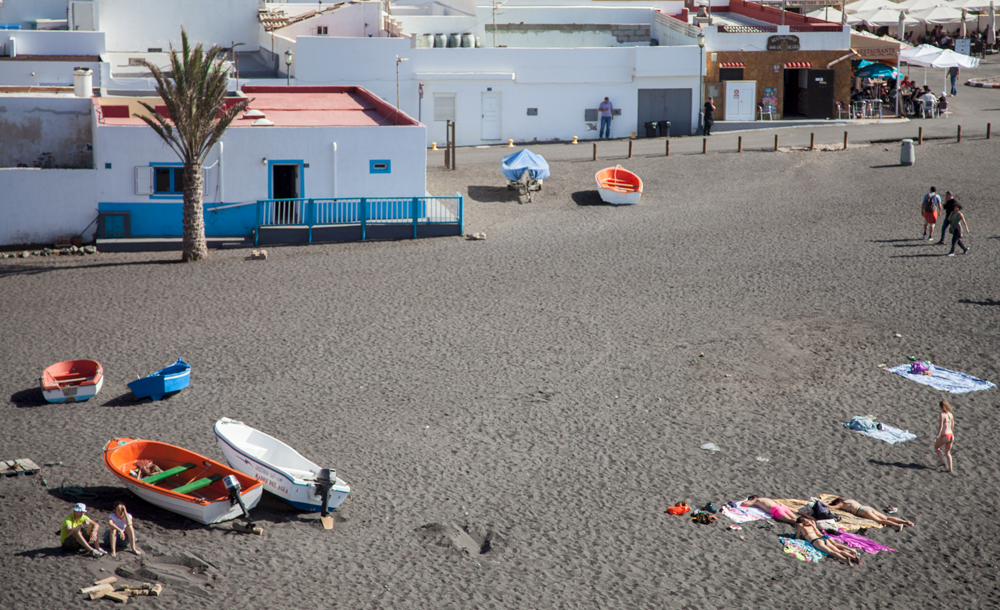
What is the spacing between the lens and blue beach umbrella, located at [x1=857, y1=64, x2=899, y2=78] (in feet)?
127

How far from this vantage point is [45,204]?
2483 cm

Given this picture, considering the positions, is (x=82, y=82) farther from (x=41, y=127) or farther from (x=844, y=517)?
(x=844, y=517)

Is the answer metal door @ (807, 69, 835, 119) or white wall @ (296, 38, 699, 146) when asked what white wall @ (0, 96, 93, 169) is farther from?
metal door @ (807, 69, 835, 119)

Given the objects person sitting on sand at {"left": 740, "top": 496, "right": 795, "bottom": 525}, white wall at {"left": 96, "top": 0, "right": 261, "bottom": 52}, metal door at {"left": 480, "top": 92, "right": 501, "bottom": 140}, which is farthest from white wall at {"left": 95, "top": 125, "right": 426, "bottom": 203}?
person sitting on sand at {"left": 740, "top": 496, "right": 795, "bottom": 525}

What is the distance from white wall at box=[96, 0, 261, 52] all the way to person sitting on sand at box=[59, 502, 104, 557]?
30510 mm

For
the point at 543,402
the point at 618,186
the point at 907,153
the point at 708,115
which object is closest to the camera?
the point at 543,402

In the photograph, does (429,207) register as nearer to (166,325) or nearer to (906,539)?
(166,325)

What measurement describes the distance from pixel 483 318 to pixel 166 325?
652cm

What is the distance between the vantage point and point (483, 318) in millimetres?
19031

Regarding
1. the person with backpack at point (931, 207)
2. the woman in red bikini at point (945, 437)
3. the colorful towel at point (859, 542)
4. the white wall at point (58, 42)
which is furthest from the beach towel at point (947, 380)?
the white wall at point (58, 42)

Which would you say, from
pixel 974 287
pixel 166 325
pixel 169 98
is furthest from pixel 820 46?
pixel 166 325

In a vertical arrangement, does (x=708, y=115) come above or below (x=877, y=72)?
below

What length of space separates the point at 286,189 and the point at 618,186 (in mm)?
10490

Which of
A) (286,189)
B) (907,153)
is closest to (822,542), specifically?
(286,189)
